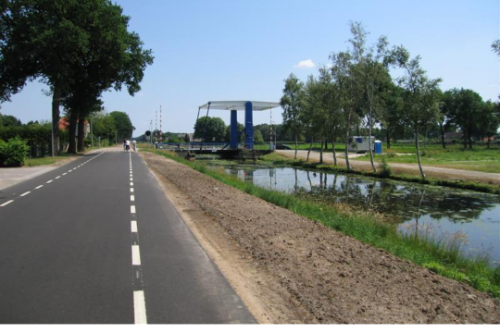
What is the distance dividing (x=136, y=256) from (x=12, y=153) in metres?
24.1

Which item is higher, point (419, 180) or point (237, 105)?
point (237, 105)

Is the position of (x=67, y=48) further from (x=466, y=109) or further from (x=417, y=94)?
(x=466, y=109)

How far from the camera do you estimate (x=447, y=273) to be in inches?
241

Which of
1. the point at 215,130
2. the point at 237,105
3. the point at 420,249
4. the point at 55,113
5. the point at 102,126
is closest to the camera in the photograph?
the point at 420,249

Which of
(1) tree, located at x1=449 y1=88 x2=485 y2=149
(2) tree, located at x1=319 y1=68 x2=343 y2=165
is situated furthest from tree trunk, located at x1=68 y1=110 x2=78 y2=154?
(1) tree, located at x1=449 y1=88 x2=485 y2=149

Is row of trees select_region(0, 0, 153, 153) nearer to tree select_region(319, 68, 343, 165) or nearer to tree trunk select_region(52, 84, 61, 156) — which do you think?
tree trunk select_region(52, 84, 61, 156)

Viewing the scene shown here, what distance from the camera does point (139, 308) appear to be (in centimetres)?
445

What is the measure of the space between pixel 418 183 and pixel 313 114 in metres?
15.2

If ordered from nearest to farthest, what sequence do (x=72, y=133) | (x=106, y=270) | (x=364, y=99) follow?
(x=106, y=270)
(x=364, y=99)
(x=72, y=133)

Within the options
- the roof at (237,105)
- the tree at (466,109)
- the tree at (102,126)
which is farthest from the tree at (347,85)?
the tree at (102,126)

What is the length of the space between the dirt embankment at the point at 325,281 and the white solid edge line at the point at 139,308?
118cm

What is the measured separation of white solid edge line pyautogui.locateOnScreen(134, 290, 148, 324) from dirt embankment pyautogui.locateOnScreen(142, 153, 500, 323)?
1.18 metres

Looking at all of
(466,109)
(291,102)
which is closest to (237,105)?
(291,102)
